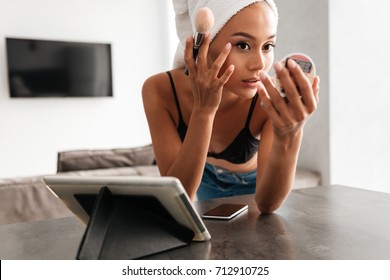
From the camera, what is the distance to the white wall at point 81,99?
13.7ft

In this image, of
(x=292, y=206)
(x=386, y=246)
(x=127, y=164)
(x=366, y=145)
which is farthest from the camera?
(x=366, y=145)

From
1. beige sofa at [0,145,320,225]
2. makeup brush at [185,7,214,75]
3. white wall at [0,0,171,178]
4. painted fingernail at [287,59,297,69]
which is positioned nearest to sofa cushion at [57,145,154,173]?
beige sofa at [0,145,320,225]

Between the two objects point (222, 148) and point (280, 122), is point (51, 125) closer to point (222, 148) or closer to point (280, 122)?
point (222, 148)

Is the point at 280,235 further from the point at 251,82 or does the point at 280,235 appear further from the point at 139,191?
the point at 251,82

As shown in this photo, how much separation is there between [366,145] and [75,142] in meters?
2.99

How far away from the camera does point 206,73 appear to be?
78cm

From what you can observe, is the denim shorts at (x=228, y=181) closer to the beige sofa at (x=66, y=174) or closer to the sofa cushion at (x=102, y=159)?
the beige sofa at (x=66, y=174)

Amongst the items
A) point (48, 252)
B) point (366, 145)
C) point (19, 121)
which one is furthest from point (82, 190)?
point (19, 121)

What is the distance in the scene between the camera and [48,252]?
1.96 feet

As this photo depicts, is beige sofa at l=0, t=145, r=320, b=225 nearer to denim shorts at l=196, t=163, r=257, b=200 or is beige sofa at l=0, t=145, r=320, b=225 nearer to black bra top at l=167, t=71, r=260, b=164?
denim shorts at l=196, t=163, r=257, b=200

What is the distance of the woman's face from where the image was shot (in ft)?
2.73

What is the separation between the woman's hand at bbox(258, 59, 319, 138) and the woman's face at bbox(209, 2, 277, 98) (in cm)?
16

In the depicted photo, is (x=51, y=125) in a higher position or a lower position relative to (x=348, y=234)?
lower

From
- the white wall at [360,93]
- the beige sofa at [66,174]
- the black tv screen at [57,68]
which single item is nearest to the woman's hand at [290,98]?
the beige sofa at [66,174]
